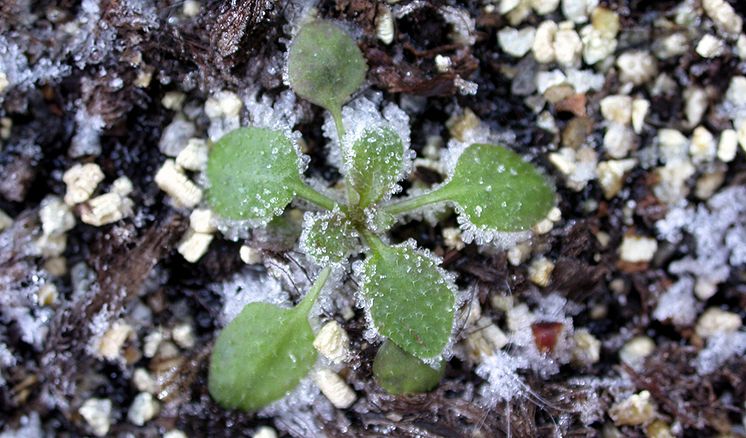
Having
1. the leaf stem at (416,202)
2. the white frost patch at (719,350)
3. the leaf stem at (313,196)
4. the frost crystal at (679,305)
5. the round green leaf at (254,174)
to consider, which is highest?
the round green leaf at (254,174)

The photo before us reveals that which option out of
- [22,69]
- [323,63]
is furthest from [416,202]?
[22,69]

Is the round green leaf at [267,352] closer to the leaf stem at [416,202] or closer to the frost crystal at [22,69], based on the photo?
the leaf stem at [416,202]

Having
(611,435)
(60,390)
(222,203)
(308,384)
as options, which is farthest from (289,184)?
(611,435)

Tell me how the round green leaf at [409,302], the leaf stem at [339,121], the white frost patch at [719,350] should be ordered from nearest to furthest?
the round green leaf at [409,302], the leaf stem at [339,121], the white frost patch at [719,350]

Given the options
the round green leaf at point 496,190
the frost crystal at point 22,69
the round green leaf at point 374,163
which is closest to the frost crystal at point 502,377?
the round green leaf at point 496,190

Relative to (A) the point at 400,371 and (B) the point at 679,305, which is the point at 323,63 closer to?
(A) the point at 400,371

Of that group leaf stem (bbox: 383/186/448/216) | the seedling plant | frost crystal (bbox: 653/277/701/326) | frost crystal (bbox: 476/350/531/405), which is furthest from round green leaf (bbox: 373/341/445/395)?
frost crystal (bbox: 653/277/701/326)

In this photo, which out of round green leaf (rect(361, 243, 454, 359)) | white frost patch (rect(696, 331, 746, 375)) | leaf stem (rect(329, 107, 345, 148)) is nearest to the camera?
round green leaf (rect(361, 243, 454, 359))

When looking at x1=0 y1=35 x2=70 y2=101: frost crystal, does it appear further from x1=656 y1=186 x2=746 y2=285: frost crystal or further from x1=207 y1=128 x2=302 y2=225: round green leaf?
x1=656 y1=186 x2=746 y2=285: frost crystal
